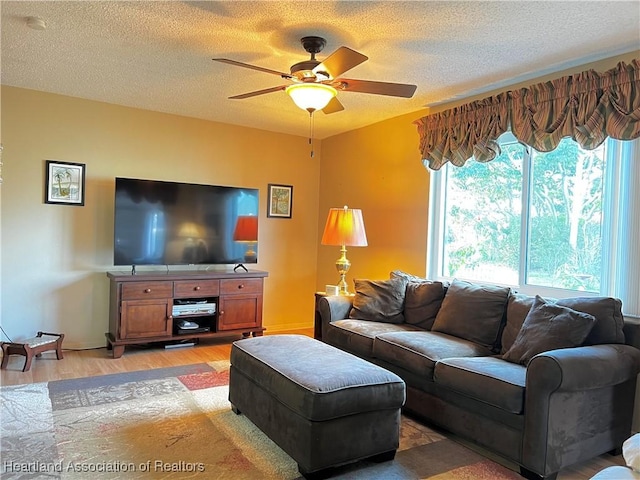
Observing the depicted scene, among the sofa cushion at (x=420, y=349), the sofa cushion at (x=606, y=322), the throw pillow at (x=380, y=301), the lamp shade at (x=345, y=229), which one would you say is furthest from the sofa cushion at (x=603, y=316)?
the lamp shade at (x=345, y=229)

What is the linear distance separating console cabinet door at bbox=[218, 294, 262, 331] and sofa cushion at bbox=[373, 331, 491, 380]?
6.40 ft

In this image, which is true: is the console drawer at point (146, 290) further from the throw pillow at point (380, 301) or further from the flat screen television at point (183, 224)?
the throw pillow at point (380, 301)

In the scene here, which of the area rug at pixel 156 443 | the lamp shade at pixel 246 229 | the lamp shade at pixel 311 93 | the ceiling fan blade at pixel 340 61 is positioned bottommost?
the area rug at pixel 156 443

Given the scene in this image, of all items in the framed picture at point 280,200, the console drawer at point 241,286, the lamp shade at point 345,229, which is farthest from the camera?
the framed picture at point 280,200

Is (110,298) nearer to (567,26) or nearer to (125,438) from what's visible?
(125,438)

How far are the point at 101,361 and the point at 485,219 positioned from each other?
3.65 m

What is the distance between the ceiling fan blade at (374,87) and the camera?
2.73 metres

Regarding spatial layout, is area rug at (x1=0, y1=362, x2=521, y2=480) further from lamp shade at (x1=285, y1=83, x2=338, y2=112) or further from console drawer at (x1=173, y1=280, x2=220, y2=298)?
lamp shade at (x1=285, y1=83, x2=338, y2=112)

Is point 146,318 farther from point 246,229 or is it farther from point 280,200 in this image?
point 280,200

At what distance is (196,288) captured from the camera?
453 centimetres

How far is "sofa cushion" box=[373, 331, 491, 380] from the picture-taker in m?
2.86

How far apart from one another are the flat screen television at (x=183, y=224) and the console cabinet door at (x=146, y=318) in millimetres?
422

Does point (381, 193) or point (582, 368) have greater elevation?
point (381, 193)

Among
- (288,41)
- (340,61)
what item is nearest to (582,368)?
(340,61)
